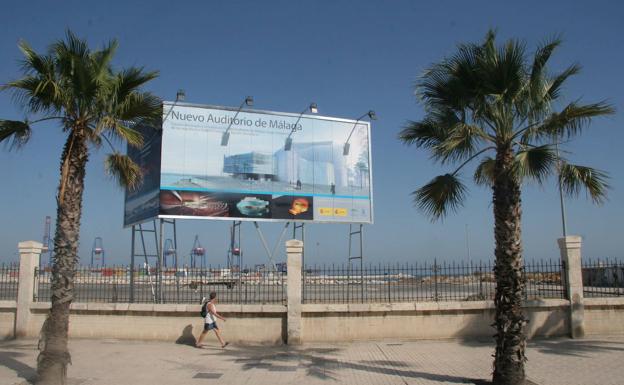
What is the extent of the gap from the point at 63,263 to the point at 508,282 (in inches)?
300

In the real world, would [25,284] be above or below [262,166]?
below

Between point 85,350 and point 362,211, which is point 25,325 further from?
point 362,211

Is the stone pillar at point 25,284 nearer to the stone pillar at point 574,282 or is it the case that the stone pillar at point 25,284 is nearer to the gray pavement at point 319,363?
the gray pavement at point 319,363

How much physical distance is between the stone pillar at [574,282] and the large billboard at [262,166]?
28.0ft

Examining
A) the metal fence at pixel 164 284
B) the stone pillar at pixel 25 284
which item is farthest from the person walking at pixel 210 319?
the stone pillar at pixel 25 284

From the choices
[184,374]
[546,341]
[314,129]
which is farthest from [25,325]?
[546,341]

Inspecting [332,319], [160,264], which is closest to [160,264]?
[160,264]

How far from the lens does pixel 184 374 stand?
10.5 metres

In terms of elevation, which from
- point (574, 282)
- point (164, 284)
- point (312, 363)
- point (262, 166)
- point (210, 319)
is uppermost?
point (262, 166)

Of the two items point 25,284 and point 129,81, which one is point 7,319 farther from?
point 129,81

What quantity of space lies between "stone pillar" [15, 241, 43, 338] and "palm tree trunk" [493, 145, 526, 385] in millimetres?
12203

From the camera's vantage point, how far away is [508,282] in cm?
913

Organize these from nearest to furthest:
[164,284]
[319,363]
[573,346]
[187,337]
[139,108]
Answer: [139,108] < [319,363] < [573,346] < [187,337] < [164,284]

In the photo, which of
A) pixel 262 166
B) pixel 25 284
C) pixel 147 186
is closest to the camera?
pixel 25 284
